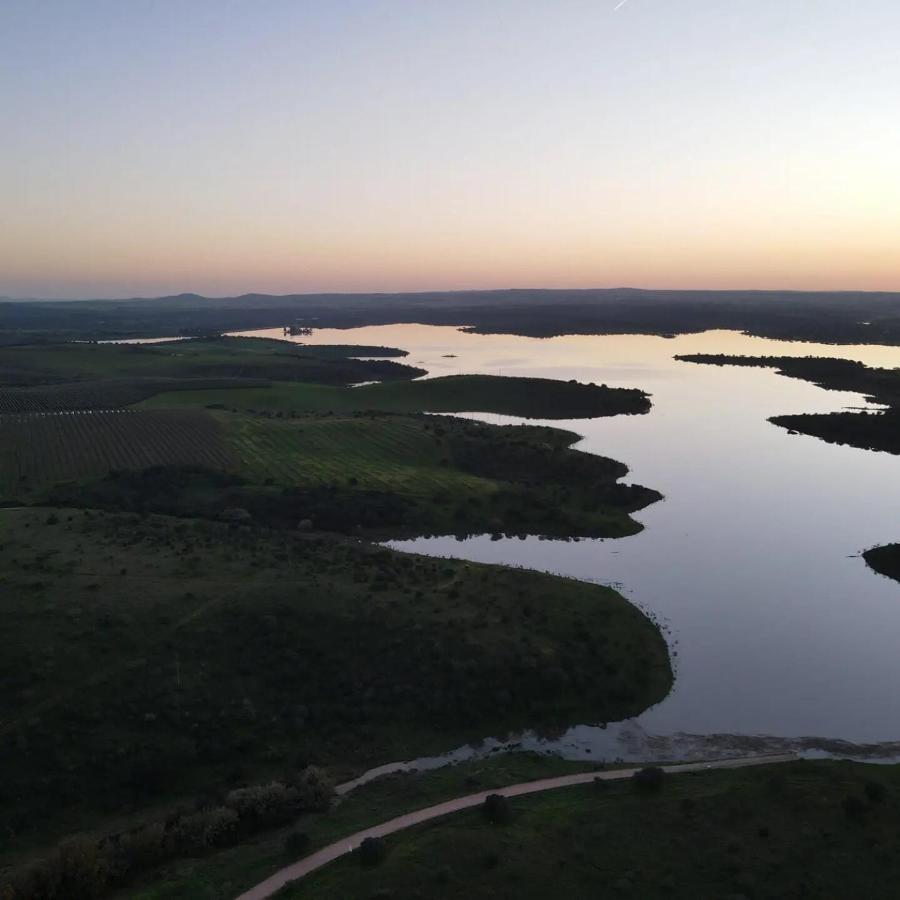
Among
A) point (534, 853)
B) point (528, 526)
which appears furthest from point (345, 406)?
point (534, 853)

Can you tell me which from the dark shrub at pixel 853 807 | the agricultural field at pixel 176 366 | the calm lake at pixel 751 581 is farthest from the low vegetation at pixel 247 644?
the agricultural field at pixel 176 366

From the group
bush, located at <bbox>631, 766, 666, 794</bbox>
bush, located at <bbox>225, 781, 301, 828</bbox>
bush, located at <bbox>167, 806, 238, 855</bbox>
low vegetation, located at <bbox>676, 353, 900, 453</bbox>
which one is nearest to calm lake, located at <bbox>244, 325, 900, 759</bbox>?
bush, located at <bbox>631, 766, 666, 794</bbox>

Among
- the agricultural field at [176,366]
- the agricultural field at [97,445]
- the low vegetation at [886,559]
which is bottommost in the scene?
the low vegetation at [886,559]

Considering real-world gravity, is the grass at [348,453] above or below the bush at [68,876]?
above

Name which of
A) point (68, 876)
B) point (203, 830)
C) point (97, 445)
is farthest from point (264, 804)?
point (97, 445)

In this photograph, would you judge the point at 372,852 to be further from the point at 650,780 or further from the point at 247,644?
the point at 247,644

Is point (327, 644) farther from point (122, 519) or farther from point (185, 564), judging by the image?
point (122, 519)

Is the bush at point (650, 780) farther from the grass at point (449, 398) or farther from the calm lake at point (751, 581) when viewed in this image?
the grass at point (449, 398)
